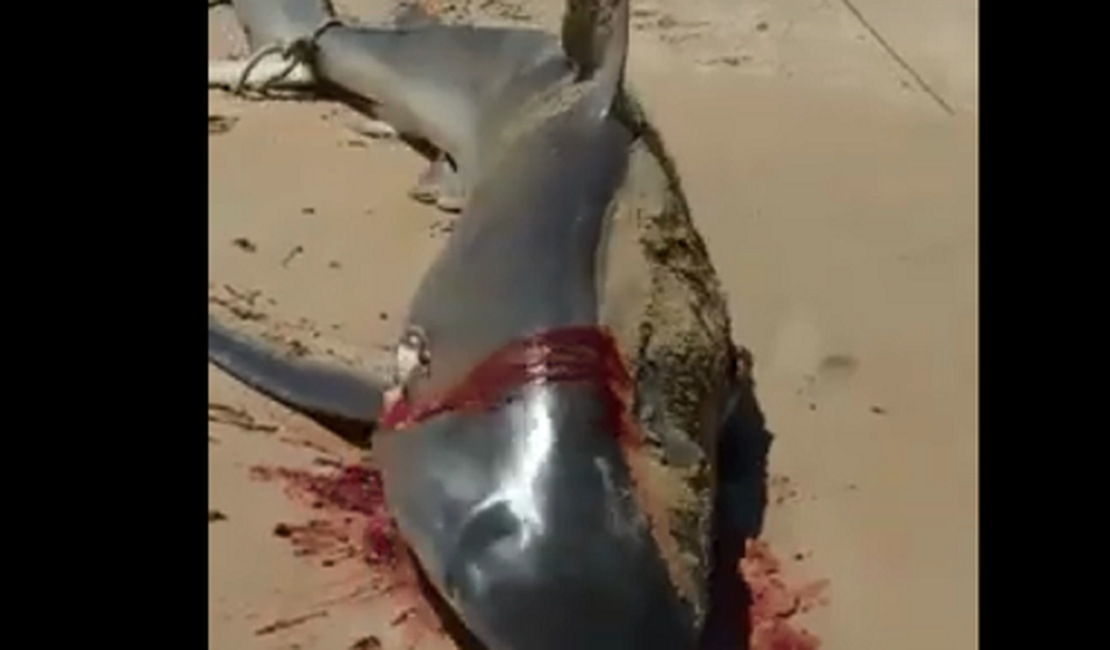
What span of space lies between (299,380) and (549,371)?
953mm

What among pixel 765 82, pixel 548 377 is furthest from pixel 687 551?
pixel 765 82

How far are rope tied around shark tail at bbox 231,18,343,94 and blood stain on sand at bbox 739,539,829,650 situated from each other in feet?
7.71

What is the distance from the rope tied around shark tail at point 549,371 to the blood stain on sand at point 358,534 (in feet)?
1.09

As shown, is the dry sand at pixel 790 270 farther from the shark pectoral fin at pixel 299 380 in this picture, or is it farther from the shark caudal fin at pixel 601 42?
the shark caudal fin at pixel 601 42

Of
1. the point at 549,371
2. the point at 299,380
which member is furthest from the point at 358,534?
the point at 549,371

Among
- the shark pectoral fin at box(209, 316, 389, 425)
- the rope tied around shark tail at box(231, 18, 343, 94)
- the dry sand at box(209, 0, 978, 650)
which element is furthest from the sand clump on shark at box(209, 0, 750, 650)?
the rope tied around shark tail at box(231, 18, 343, 94)

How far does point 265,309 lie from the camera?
564 centimetres

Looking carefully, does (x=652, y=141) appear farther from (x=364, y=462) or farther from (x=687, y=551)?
(x=687, y=551)

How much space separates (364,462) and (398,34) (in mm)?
1840

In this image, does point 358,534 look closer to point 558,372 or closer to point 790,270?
point 558,372

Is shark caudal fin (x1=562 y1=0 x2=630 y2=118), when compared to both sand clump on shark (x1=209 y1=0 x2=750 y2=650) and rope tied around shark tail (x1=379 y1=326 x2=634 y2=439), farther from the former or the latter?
rope tied around shark tail (x1=379 y1=326 x2=634 y2=439)

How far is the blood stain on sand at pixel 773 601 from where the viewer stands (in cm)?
486

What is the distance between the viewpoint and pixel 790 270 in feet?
20.5

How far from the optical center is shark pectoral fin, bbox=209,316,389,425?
5113mm
